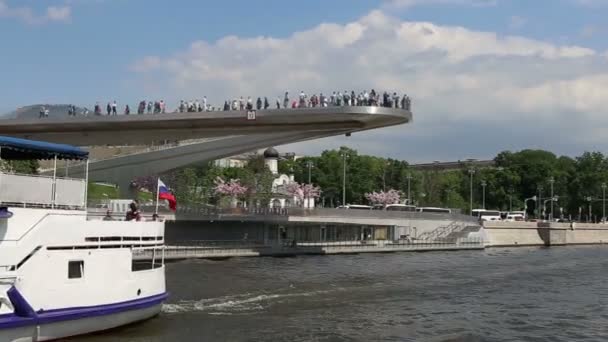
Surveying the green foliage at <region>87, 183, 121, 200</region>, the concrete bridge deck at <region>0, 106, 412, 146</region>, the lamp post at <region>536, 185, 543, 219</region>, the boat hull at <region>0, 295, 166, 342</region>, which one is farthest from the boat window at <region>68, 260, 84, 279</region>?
the lamp post at <region>536, 185, 543, 219</region>

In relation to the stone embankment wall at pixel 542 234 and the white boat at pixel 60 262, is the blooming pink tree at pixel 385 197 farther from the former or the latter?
the white boat at pixel 60 262

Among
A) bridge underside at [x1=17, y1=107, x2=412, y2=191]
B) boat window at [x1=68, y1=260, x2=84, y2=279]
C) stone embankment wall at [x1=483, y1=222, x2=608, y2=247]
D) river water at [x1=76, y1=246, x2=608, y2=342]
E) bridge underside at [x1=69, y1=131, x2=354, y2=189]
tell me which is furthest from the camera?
stone embankment wall at [x1=483, y1=222, x2=608, y2=247]

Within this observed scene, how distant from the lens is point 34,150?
25.3 m

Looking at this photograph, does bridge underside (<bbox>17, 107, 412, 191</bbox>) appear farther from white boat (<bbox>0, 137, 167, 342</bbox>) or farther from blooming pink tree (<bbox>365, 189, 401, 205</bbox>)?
blooming pink tree (<bbox>365, 189, 401, 205</bbox>)

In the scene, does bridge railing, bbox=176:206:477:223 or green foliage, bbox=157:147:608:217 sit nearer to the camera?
bridge railing, bbox=176:206:477:223

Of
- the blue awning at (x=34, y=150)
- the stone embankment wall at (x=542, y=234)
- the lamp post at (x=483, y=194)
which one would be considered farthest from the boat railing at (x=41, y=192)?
the lamp post at (x=483, y=194)

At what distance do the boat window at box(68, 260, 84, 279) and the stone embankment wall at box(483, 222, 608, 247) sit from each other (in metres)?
80.8

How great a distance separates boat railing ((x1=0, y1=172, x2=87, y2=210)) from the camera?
2366 centimetres

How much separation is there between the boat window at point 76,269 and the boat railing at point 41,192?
2.00 meters

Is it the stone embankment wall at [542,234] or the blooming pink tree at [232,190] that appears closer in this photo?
the blooming pink tree at [232,190]

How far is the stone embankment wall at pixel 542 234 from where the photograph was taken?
4016 inches

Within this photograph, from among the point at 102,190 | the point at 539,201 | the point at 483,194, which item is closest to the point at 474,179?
the point at 483,194

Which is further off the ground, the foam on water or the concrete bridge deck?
the concrete bridge deck

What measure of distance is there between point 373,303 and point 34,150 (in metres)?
17.5
